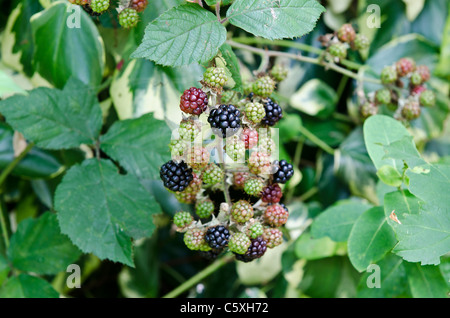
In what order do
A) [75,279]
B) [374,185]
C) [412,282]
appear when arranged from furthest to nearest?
[374,185] → [75,279] → [412,282]

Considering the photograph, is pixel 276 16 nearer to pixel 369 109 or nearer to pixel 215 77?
pixel 215 77

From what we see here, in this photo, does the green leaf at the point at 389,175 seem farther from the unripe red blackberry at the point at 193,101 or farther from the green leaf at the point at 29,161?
the green leaf at the point at 29,161

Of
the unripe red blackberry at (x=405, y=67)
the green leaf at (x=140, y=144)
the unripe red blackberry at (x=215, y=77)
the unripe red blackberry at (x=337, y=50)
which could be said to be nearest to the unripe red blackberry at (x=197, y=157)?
the unripe red blackberry at (x=215, y=77)

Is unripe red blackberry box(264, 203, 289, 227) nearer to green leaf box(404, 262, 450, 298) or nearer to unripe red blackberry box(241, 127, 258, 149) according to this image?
unripe red blackberry box(241, 127, 258, 149)

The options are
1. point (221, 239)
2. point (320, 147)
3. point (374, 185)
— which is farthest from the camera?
point (320, 147)

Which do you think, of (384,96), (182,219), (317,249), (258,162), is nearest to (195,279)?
(317,249)

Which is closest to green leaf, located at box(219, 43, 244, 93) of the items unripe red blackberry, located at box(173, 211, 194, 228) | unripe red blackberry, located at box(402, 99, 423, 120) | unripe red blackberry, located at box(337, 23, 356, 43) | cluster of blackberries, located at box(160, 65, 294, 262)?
cluster of blackberries, located at box(160, 65, 294, 262)

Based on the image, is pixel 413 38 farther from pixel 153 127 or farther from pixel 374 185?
pixel 153 127
